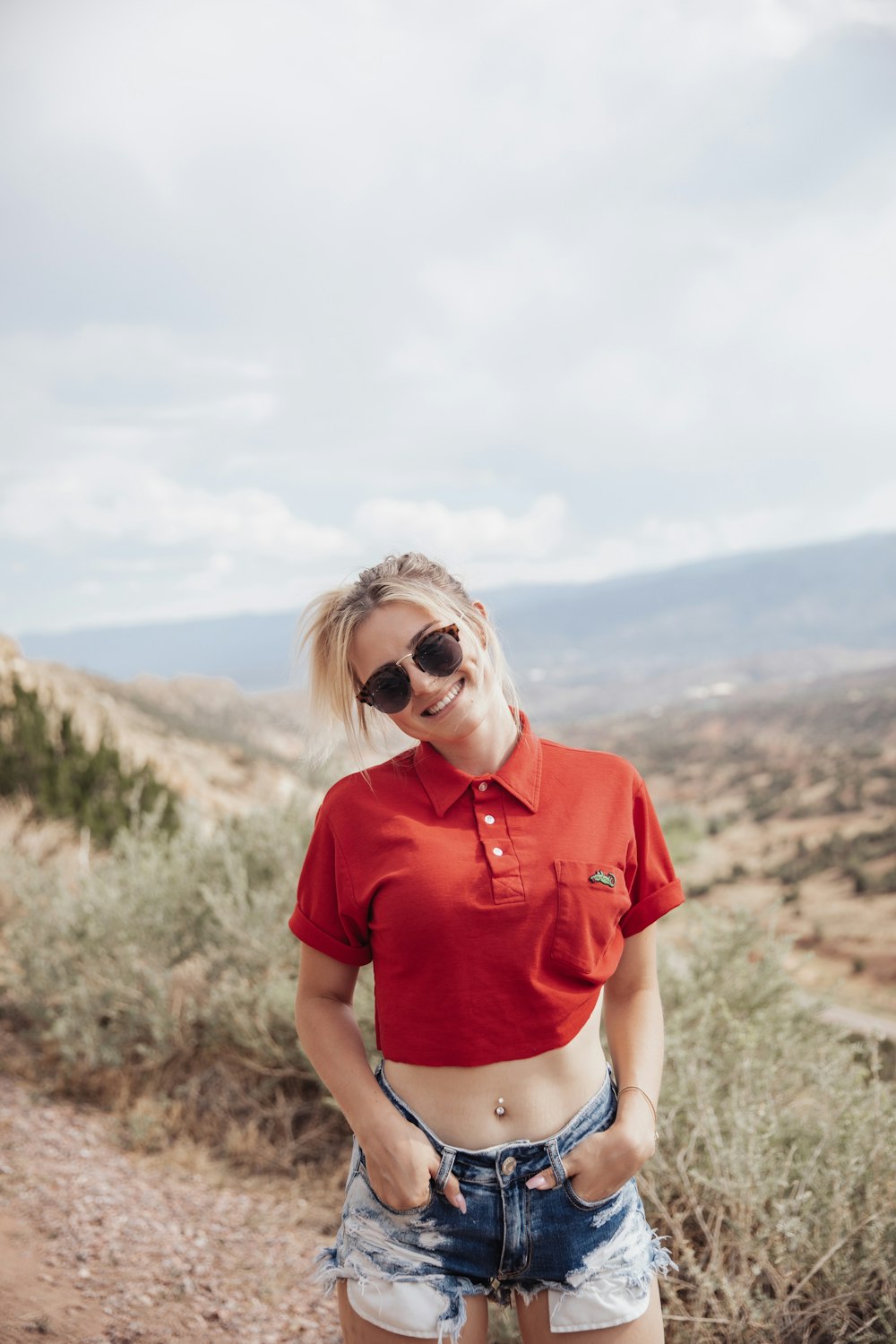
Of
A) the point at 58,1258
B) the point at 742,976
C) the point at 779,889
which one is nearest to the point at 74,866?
the point at 58,1258

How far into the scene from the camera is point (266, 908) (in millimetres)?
4613

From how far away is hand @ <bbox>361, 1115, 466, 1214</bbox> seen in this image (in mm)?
1544

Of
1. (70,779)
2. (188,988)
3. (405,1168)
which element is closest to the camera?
(405,1168)

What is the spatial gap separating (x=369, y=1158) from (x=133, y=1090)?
10.8 ft

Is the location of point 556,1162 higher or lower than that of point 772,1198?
higher

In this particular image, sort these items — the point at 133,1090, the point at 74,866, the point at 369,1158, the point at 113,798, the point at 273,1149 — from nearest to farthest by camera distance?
the point at 369,1158, the point at 273,1149, the point at 133,1090, the point at 74,866, the point at 113,798

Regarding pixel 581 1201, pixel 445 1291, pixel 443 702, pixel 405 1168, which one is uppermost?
pixel 443 702

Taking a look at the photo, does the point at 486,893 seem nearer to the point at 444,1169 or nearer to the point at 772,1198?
the point at 444,1169

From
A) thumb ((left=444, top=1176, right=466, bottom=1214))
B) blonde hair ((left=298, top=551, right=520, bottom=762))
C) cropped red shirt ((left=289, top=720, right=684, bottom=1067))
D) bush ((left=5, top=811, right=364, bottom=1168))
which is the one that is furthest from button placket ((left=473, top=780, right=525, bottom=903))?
bush ((left=5, top=811, right=364, bottom=1168))

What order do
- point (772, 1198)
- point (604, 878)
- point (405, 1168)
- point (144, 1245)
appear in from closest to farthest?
1. point (405, 1168)
2. point (604, 878)
3. point (772, 1198)
4. point (144, 1245)

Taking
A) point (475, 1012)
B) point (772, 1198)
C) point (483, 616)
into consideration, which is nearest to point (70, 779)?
point (772, 1198)

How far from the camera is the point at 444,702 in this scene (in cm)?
177

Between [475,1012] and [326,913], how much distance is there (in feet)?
1.04

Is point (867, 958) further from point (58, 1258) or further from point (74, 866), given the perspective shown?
point (58, 1258)
